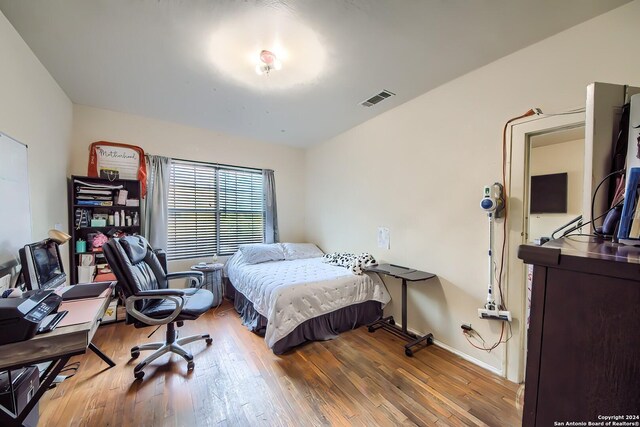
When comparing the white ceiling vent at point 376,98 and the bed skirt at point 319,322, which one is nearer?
the bed skirt at point 319,322

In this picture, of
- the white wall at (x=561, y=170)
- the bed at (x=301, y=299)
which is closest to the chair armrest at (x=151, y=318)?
the bed at (x=301, y=299)

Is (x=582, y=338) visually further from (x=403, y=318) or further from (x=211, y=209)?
(x=211, y=209)

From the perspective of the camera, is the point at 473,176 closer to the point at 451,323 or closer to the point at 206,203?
the point at 451,323

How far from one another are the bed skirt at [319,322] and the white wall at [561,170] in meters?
1.86

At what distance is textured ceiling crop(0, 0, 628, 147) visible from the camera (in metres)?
1.50

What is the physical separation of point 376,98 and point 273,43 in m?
1.29

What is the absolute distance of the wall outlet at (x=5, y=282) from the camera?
1428mm

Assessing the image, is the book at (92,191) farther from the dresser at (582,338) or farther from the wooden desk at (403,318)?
the dresser at (582,338)

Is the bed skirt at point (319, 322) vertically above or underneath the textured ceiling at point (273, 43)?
underneath

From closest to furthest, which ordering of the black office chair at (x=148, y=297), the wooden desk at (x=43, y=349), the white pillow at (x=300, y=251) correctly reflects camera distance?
the wooden desk at (x=43, y=349)
the black office chair at (x=148, y=297)
the white pillow at (x=300, y=251)

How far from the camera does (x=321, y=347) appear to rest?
94.3 inches

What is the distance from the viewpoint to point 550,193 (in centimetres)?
261

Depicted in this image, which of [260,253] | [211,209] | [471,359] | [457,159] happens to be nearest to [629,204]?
[457,159]

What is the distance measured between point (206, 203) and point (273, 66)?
2.56 metres
